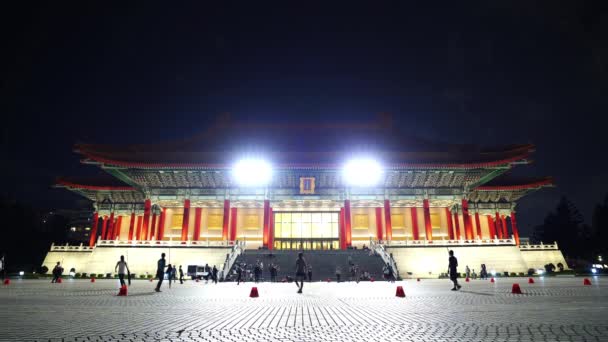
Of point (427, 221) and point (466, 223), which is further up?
point (427, 221)

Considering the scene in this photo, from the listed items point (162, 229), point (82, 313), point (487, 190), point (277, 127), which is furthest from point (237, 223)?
point (82, 313)

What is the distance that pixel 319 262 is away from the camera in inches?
1077

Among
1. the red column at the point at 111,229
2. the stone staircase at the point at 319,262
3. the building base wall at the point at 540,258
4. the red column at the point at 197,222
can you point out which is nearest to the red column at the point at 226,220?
the red column at the point at 197,222

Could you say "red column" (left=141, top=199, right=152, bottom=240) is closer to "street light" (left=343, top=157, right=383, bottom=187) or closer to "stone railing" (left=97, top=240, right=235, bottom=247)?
"stone railing" (left=97, top=240, right=235, bottom=247)

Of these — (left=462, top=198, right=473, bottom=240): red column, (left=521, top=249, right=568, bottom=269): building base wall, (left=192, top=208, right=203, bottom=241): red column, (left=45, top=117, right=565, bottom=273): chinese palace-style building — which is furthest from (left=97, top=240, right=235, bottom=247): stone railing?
(left=521, top=249, right=568, bottom=269): building base wall

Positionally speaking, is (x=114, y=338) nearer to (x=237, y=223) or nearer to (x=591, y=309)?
(x=591, y=309)

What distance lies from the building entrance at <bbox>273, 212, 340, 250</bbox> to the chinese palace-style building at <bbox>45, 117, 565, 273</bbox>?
12 centimetres

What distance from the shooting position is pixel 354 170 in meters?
35.1

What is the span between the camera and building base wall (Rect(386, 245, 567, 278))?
2847cm

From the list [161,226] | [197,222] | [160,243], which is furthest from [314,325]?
[161,226]

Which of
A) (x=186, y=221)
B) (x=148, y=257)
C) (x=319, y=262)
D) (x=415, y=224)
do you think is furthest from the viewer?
(x=415, y=224)

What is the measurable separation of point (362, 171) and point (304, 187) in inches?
247

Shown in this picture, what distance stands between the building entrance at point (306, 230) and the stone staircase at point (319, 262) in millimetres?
10822

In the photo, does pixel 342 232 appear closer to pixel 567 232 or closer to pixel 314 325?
pixel 314 325
